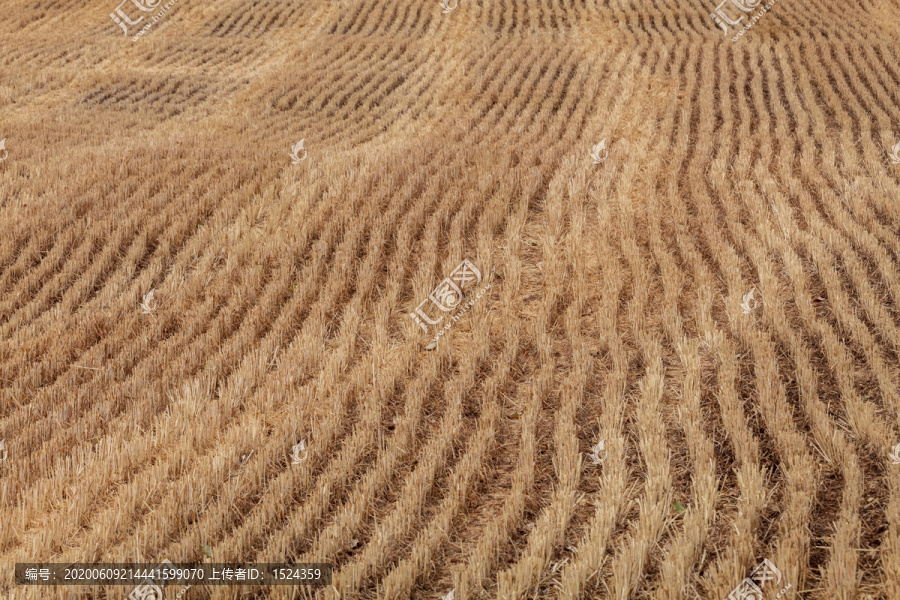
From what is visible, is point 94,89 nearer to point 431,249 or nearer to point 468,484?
point 431,249

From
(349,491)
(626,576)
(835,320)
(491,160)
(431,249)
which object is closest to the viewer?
(626,576)

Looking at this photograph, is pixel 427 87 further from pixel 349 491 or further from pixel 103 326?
pixel 349 491

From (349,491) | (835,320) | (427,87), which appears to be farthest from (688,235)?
(427,87)

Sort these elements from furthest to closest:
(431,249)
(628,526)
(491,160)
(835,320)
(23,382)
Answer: (491,160) → (431,249) → (835,320) → (23,382) → (628,526)

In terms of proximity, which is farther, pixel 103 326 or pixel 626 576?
pixel 103 326

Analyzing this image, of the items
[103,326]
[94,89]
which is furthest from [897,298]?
[94,89]

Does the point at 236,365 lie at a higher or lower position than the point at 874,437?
lower

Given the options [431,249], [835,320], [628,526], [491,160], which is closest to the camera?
[628,526]
